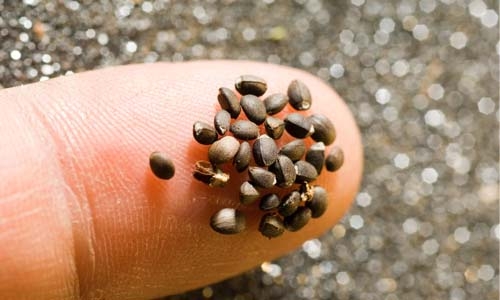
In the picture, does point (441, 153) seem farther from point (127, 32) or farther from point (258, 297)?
point (127, 32)

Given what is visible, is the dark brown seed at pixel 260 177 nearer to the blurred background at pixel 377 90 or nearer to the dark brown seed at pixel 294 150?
the dark brown seed at pixel 294 150

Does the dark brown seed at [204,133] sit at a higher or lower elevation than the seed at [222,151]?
higher

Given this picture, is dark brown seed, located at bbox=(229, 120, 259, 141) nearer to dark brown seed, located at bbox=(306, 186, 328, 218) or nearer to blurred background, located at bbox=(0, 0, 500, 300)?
dark brown seed, located at bbox=(306, 186, 328, 218)

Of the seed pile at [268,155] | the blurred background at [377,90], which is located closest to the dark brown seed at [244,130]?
the seed pile at [268,155]

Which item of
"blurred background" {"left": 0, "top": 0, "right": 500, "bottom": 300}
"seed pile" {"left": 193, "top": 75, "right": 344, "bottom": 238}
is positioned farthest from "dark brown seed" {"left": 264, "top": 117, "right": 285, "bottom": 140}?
"blurred background" {"left": 0, "top": 0, "right": 500, "bottom": 300}

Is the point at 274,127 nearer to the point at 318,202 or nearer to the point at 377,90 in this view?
the point at 318,202
